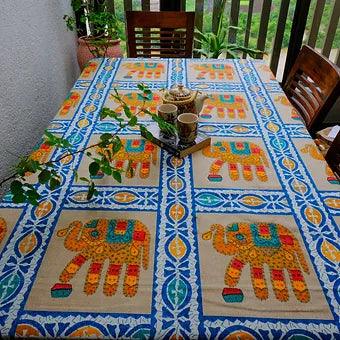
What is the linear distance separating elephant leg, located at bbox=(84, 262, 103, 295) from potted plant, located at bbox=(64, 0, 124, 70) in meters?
1.76

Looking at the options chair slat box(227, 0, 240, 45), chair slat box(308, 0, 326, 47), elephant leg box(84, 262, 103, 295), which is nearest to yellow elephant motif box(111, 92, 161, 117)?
elephant leg box(84, 262, 103, 295)

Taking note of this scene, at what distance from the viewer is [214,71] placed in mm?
1678

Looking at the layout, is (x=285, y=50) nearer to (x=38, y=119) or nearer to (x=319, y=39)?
(x=319, y=39)

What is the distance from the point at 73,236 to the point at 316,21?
2702 mm

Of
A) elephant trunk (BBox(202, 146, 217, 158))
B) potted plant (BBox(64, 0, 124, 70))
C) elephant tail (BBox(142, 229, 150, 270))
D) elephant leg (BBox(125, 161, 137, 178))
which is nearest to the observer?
elephant tail (BBox(142, 229, 150, 270))

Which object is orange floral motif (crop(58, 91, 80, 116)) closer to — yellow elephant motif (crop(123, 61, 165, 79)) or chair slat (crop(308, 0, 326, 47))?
yellow elephant motif (crop(123, 61, 165, 79))

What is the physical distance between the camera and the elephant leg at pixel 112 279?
67cm

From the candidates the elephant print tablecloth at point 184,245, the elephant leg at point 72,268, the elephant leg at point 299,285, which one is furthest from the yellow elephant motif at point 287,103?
the elephant leg at point 72,268

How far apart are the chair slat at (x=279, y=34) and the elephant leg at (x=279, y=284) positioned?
8.05ft

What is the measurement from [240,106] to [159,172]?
0.54 metres

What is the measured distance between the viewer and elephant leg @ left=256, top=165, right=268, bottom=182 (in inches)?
37.9

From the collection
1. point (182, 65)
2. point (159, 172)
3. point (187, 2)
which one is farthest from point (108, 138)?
point (187, 2)

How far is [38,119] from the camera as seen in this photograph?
175 centimetres

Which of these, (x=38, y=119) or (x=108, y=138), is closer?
(x=108, y=138)
